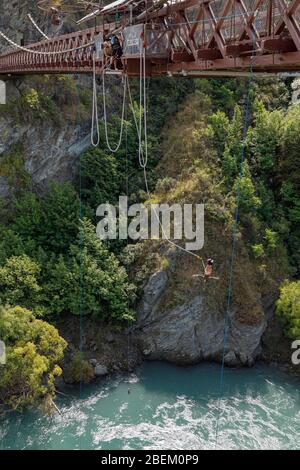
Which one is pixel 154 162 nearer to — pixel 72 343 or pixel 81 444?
pixel 72 343

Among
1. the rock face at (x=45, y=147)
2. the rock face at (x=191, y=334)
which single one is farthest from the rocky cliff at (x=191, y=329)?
the rock face at (x=45, y=147)

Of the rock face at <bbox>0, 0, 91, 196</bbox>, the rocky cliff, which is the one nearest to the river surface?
the rocky cliff

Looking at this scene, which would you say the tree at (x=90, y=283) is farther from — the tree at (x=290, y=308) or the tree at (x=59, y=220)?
the tree at (x=290, y=308)

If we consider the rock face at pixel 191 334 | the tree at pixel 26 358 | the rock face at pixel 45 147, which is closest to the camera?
the tree at pixel 26 358

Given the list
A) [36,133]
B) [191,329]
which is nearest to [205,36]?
[191,329]

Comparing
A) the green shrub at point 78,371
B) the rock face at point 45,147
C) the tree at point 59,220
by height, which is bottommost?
the green shrub at point 78,371

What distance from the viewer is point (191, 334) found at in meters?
19.3

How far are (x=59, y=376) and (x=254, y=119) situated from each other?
15.0m

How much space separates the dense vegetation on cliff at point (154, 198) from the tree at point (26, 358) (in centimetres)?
7

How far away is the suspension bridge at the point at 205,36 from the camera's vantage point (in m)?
8.13

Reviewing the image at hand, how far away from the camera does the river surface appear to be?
15820 mm

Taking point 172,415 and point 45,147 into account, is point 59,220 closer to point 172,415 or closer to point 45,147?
point 45,147

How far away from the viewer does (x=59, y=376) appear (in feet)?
58.8
